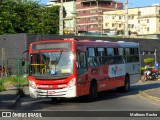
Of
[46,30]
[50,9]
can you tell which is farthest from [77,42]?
[50,9]

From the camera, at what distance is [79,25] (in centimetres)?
15488

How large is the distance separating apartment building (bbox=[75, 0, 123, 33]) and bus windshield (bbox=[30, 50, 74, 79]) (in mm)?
125422

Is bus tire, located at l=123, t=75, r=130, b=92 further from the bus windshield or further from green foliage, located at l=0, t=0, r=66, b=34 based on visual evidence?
green foliage, located at l=0, t=0, r=66, b=34

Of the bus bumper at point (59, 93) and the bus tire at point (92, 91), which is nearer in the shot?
the bus bumper at point (59, 93)

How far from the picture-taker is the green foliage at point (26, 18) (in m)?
64.2

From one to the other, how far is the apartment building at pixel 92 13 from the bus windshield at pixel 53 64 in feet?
411

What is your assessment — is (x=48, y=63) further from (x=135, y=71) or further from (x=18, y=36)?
(x=18, y=36)

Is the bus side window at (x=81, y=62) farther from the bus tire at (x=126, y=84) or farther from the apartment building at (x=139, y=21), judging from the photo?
the apartment building at (x=139, y=21)

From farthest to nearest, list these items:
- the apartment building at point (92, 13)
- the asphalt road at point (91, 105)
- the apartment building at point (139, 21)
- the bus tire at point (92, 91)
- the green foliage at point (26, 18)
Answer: the apartment building at point (92, 13) < the apartment building at point (139, 21) < the green foliage at point (26, 18) < the bus tire at point (92, 91) < the asphalt road at point (91, 105)

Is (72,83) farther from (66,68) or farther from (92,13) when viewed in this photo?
(92,13)

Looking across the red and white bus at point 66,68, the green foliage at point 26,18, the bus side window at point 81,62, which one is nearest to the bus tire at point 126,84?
the red and white bus at point 66,68

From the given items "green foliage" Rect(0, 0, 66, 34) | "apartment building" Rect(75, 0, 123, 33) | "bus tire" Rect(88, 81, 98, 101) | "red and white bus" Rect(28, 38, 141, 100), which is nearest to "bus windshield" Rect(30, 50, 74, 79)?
"red and white bus" Rect(28, 38, 141, 100)

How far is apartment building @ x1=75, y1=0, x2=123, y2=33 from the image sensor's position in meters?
148

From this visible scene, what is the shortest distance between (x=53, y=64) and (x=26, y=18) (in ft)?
170
